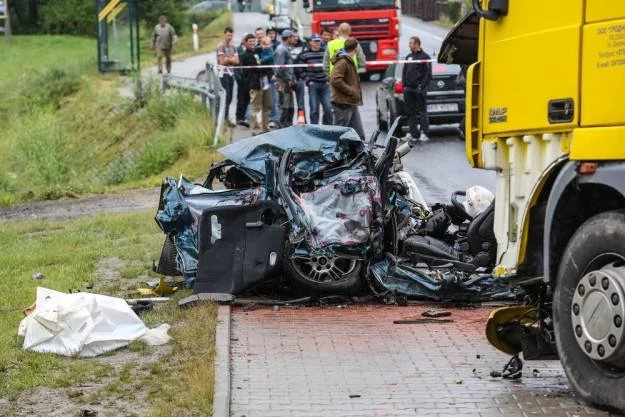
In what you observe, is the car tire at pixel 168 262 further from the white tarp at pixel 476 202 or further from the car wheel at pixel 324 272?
the white tarp at pixel 476 202

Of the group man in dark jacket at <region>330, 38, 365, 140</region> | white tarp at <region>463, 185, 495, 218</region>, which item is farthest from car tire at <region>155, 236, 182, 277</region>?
man in dark jacket at <region>330, 38, 365, 140</region>

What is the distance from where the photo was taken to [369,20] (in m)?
36.3

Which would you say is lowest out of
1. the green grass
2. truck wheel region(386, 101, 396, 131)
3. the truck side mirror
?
the green grass

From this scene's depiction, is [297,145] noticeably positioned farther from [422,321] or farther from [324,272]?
[422,321]

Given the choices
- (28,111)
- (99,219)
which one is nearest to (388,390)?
(99,219)

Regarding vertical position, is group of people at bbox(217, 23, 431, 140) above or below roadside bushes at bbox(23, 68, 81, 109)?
above

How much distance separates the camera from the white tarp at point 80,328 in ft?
29.7

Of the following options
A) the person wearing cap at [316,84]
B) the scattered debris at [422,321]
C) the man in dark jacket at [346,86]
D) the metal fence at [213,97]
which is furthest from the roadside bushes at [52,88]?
the scattered debris at [422,321]

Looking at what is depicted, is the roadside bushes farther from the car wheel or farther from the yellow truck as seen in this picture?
the yellow truck

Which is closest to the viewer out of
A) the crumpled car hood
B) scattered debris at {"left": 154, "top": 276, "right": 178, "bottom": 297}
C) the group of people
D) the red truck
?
the crumpled car hood

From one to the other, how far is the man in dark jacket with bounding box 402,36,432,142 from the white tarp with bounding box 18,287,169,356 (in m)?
15.3

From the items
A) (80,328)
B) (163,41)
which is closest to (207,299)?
(80,328)

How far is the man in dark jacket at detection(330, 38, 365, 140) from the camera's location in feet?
65.6

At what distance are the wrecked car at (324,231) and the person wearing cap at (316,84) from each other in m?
11.3
